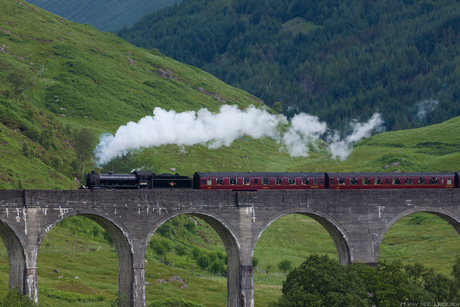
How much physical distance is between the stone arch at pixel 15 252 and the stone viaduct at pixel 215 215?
99mm

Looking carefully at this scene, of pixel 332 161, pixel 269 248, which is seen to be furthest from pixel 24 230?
pixel 332 161

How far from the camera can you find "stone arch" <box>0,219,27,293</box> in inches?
2238

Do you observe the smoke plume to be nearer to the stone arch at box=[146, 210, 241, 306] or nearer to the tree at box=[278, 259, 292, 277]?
the tree at box=[278, 259, 292, 277]

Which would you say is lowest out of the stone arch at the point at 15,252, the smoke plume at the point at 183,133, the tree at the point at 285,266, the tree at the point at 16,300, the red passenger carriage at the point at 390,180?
the tree at the point at 285,266

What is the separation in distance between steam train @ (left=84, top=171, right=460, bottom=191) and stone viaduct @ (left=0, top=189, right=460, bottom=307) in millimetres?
3397

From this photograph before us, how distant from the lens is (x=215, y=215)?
64562 mm

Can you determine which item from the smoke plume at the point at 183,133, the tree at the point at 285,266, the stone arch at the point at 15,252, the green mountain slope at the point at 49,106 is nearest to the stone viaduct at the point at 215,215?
the stone arch at the point at 15,252

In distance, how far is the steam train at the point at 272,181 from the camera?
66000 mm

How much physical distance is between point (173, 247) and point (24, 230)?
62.1 metres

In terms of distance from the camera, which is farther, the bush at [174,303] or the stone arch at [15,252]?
the bush at [174,303]

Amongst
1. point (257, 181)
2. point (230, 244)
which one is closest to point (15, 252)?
point (230, 244)

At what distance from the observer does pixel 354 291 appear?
5406cm

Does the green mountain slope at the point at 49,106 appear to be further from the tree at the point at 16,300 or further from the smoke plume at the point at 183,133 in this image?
the tree at the point at 16,300

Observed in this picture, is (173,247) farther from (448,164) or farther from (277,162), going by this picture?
(448,164)
